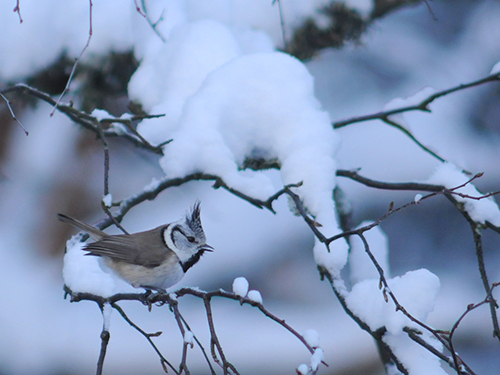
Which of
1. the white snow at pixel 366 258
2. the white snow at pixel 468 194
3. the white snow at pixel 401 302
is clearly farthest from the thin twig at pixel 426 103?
the white snow at pixel 401 302

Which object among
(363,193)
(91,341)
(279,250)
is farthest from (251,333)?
(363,193)

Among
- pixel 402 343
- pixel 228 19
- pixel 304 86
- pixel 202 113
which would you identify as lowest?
pixel 402 343

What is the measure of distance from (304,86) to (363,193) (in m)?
1.99

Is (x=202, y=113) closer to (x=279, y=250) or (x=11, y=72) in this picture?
(x=11, y=72)

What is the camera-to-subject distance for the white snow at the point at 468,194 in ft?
6.34

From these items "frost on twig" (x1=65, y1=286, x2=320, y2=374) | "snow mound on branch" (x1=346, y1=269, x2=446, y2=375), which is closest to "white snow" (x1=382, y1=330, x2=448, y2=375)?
"snow mound on branch" (x1=346, y1=269, x2=446, y2=375)

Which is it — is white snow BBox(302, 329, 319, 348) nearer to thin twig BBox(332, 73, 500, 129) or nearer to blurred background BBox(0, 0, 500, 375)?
thin twig BBox(332, 73, 500, 129)

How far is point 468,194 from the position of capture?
6.48 feet

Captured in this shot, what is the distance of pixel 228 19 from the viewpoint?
308 centimetres

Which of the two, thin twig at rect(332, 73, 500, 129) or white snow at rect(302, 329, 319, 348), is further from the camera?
thin twig at rect(332, 73, 500, 129)

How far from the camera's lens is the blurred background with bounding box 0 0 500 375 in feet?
10.1

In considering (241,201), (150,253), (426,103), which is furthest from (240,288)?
(241,201)

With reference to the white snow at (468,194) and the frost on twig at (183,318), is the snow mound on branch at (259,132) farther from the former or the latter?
the frost on twig at (183,318)

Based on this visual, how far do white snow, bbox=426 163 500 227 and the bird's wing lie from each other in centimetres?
130
